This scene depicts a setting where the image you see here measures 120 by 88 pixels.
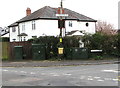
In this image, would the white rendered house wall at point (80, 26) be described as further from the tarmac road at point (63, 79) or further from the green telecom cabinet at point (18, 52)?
the tarmac road at point (63, 79)

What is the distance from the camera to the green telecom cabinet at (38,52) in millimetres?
26016

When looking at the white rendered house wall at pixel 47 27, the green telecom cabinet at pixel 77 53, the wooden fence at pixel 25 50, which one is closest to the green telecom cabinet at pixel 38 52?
the wooden fence at pixel 25 50

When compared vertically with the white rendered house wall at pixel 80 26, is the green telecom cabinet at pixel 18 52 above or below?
below

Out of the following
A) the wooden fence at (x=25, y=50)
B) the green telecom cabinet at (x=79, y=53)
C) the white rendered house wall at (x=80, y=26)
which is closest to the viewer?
the green telecom cabinet at (x=79, y=53)

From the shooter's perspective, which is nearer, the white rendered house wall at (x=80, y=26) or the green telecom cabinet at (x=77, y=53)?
the green telecom cabinet at (x=77, y=53)

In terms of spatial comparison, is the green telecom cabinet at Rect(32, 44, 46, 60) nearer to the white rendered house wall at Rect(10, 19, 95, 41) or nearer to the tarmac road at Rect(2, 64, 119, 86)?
the tarmac road at Rect(2, 64, 119, 86)

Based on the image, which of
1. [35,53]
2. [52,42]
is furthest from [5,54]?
[52,42]

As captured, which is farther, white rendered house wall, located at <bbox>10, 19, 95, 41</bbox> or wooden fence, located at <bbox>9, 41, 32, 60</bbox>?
white rendered house wall, located at <bbox>10, 19, 95, 41</bbox>

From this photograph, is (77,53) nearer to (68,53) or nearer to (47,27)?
(68,53)

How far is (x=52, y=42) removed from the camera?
2645cm

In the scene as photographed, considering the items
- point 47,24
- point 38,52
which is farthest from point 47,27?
point 38,52

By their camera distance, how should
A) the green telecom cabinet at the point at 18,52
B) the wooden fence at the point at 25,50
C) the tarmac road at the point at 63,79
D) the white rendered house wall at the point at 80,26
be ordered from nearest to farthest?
the tarmac road at the point at 63,79 < the green telecom cabinet at the point at 18,52 < the wooden fence at the point at 25,50 < the white rendered house wall at the point at 80,26

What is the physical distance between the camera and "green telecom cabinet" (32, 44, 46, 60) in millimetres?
26016

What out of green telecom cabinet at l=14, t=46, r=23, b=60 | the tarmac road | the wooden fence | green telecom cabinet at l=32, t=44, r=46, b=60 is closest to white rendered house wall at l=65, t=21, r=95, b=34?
the wooden fence
